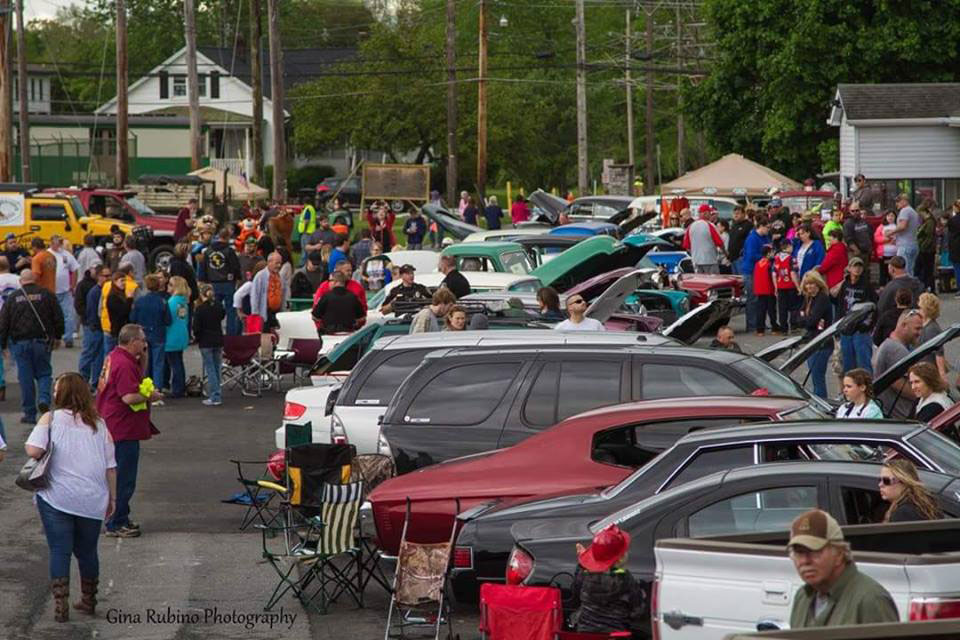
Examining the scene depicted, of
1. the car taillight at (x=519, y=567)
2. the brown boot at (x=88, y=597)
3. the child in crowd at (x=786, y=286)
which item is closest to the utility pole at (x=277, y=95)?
the child in crowd at (x=786, y=286)

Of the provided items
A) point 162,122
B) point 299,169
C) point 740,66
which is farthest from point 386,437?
point 299,169

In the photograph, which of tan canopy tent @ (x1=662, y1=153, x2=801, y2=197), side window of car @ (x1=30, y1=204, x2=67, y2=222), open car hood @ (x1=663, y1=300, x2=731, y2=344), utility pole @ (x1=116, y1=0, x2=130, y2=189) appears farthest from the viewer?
utility pole @ (x1=116, y1=0, x2=130, y2=189)

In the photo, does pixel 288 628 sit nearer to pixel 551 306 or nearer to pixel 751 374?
pixel 751 374

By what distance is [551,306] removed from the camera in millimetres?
18625

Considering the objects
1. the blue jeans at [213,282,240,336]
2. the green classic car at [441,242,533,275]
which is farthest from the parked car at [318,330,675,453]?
the blue jeans at [213,282,240,336]

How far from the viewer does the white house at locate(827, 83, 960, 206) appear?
3916 centimetres

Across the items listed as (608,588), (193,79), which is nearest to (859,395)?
(608,588)

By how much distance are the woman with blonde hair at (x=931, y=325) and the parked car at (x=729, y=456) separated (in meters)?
5.66

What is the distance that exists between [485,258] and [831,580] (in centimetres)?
1912

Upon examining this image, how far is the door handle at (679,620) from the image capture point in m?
7.12

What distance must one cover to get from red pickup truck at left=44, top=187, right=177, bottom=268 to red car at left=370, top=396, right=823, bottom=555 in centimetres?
2932

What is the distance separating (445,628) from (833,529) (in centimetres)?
491

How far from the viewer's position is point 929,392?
12.5 meters

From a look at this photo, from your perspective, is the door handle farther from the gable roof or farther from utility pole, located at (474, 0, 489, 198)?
utility pole, located at (474, 0, 489, 198)
